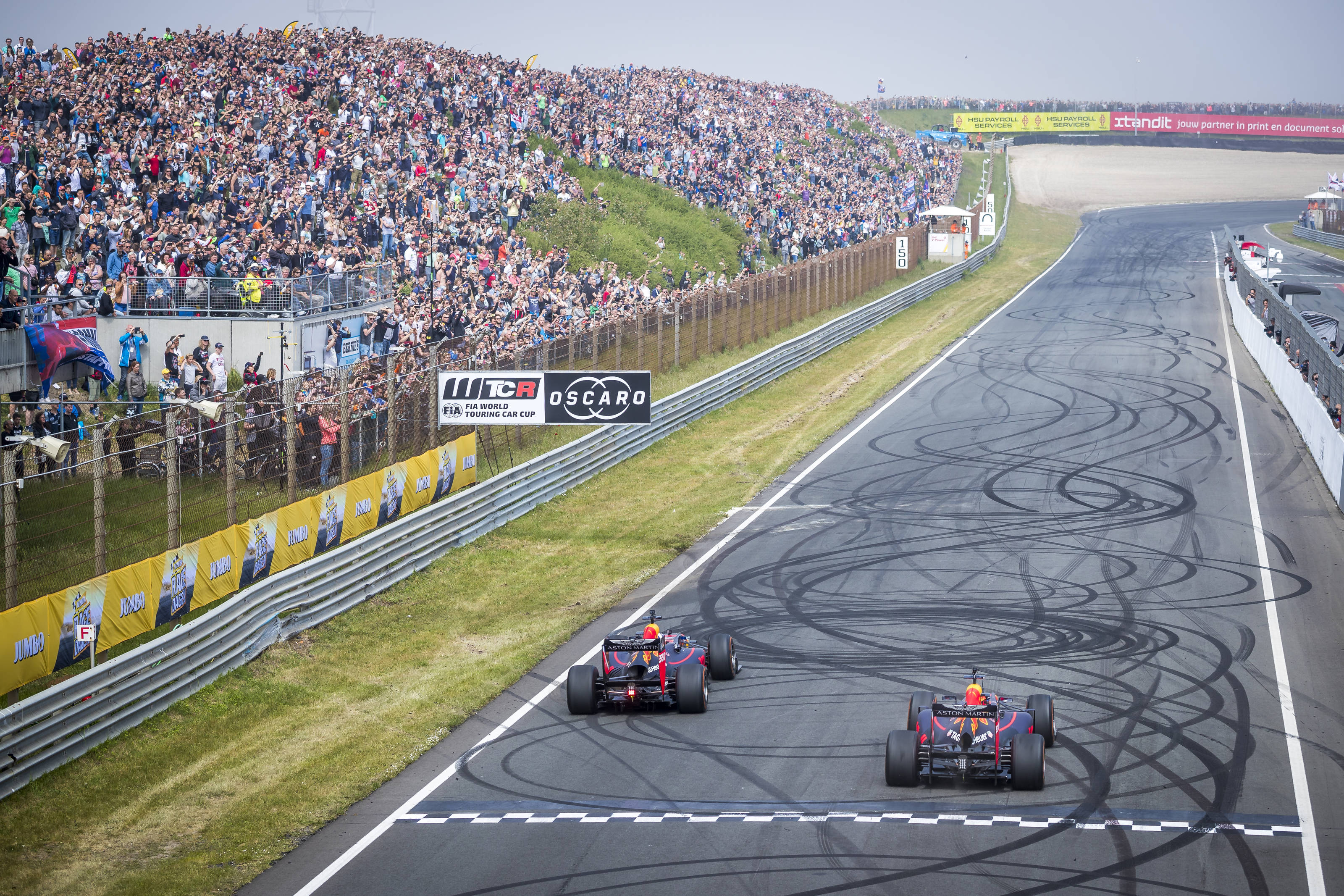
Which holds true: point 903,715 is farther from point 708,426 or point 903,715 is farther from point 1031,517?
point 708,426

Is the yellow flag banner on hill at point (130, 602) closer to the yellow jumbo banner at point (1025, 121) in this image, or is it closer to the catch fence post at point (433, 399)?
the catch fence post at point (433, 399)

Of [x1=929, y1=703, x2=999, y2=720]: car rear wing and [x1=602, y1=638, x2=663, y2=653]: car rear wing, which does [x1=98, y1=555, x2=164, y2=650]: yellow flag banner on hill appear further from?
[x1=929, y1=703, x2=999, y2=720]: car rear wing

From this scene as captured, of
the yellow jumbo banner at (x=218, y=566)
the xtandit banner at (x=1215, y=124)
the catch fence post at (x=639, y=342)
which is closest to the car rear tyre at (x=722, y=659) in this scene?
the yellow jumbo banner at (x=218, y=566)

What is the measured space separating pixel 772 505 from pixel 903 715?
10.6 meters

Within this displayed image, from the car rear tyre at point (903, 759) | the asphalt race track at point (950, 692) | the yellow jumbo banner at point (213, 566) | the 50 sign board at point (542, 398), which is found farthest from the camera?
the 50 sign board at point (542, 398)

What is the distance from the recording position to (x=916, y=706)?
40.8 feet

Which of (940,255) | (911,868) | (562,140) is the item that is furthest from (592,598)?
(940,255)

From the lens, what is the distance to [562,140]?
46344 millimetres

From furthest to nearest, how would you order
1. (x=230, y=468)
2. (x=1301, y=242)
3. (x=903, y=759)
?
(x=1301, y=242)
(x=230, y=468)
(x=903, y=759)

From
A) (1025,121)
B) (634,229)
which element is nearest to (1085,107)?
(1025,121)

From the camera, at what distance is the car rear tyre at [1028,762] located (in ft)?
37.8

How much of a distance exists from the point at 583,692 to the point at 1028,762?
4828 millimetres

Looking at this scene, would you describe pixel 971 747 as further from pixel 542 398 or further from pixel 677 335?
pixel 677 335

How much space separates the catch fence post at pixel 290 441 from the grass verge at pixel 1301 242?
191 ft
